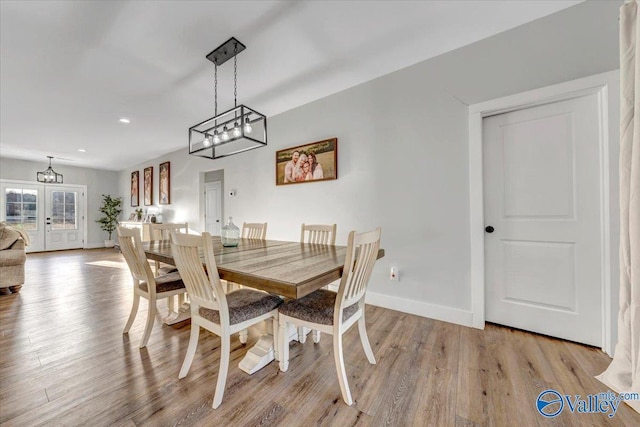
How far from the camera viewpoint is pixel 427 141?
2348mm

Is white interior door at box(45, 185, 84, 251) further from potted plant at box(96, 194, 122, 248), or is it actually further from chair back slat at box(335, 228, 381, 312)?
chair back slat at box(335, 228, 381, 312)

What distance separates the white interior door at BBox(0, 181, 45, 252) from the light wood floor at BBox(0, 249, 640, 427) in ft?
20.1

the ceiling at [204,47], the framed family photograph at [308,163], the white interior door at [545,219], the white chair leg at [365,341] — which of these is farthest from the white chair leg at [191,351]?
the white interior door at [545,219]

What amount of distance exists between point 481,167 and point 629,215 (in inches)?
40.9

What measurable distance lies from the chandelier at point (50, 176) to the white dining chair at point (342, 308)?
25.8ft

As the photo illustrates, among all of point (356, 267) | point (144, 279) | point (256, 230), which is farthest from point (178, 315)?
point (356, 267)

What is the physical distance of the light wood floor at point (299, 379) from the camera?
1219 millimetres

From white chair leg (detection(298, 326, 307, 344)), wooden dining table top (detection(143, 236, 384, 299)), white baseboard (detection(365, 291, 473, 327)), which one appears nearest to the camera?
wooden dining table top (detection(143, 236, 384, 299))

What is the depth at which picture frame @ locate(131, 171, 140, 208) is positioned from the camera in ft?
21.8

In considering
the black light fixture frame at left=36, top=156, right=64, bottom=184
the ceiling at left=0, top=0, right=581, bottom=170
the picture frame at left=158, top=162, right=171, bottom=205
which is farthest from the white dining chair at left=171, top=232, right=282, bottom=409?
the black light fixture frame at left=36, top=156, right=64, bottom=184

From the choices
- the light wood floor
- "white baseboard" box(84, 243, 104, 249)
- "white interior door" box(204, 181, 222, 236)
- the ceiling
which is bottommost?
the light wood floor

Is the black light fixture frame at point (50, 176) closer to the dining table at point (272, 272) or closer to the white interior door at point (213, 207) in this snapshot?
the white interior door at point (213, 207)

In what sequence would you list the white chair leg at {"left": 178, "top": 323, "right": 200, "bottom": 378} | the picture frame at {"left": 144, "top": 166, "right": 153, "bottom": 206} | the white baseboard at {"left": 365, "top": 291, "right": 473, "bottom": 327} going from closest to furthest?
1. the white chair leg at {"left": 178, "top": 323, "right": 200, "bottom": 378}
2. the white baseboard at {"left": 365, "top": 291, "right": 473, "bottom": 327}
3. the picture frame at {"left": 144, "top": 166, "right": 153, "bottom": 206}

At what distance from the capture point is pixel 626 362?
1.20 meters
